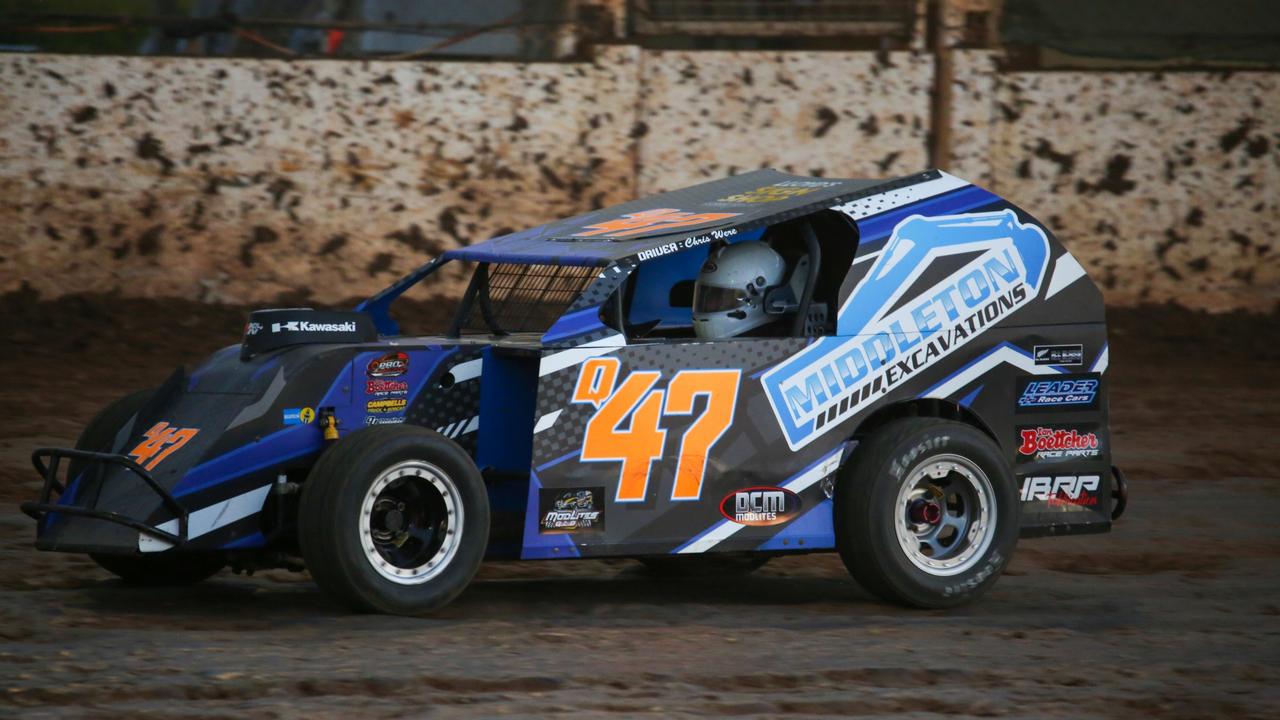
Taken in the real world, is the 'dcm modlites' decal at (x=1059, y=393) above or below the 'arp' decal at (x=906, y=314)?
below

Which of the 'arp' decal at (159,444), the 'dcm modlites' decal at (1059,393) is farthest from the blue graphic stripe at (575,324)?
the 'dcm modlites' decal at (1059,393)

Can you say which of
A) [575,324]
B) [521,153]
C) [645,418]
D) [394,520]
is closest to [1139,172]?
[521,153]

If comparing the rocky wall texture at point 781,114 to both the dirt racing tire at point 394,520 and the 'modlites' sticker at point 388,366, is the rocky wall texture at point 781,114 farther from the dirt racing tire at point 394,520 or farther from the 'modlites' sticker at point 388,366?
the dirt racing tire at point 394,520

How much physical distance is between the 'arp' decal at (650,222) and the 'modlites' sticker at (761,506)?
3.49 feet

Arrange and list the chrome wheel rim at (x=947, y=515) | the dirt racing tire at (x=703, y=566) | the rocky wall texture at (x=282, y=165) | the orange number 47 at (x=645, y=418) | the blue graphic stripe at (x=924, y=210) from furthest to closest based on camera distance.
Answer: the rocky wall texture at (x=282, y=165) < the dirt racing tire at (x=703, y=566) < the blue graphic stripe at (x=924, y=210) < the chrome wheel rim at (x=947, y=515) < the orange number 47 at (x=645, y=418)

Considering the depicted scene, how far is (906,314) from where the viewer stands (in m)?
6.89

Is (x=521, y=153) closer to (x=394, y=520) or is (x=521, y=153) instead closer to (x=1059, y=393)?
(x=1059, y=393)

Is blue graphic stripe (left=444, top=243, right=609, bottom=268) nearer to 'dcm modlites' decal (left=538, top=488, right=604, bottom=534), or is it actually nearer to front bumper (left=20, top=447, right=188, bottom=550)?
'dcm modlites' decal (left=538, top=488, right=604, bottom=534)

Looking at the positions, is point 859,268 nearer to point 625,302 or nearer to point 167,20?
point 625,302

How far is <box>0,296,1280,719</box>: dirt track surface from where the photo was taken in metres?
5.12

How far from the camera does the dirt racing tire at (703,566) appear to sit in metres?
7.66

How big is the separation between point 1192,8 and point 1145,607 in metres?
9.22

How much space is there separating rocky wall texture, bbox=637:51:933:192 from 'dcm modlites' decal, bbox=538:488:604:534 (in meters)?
7.61

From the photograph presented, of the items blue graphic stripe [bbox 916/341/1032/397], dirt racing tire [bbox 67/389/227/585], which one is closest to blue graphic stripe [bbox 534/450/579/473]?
dirt racing tire [bbox 67/389/227/585]
